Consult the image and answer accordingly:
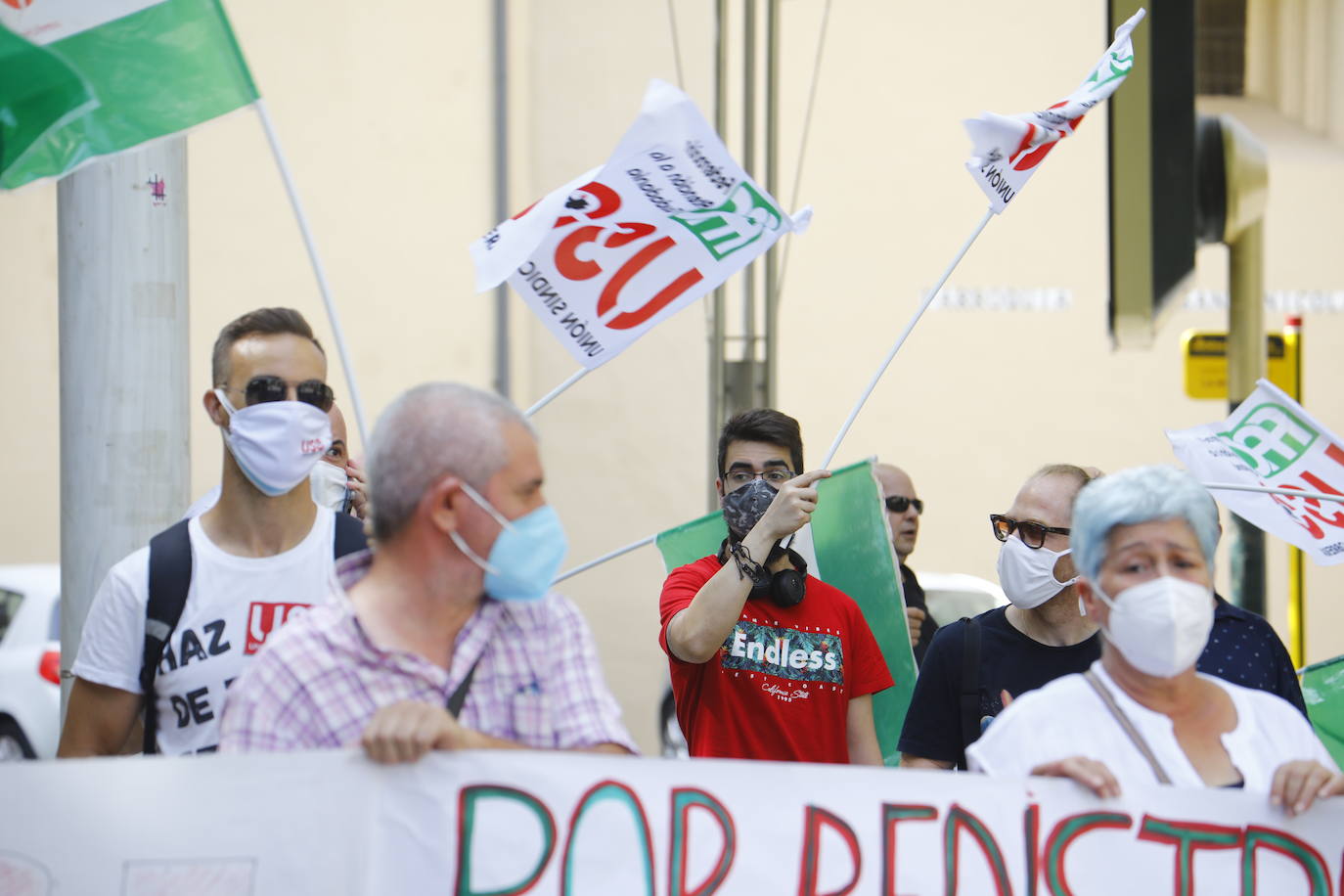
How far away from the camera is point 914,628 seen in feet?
16.4

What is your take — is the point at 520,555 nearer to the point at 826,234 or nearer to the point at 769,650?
the point at 769,650

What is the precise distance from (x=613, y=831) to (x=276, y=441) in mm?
978

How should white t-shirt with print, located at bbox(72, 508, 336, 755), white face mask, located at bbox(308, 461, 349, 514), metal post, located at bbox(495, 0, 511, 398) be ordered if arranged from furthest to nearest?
1. metal post, located at bbox(495, 0, 511, 398)
2. white face mask, located at bbox(308, 461, 349, 514)
3. white t-shirt with print, located at bbox(72, 508, 336, 755)

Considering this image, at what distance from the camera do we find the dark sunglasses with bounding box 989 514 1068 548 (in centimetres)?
377

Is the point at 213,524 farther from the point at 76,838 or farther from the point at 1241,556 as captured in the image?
the point at 1241,556

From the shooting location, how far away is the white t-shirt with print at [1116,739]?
8.39 feet

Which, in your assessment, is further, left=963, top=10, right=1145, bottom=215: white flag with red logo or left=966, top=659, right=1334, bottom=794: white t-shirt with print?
left=963, top=10, right=1145, bottom=215: white flag with red logo

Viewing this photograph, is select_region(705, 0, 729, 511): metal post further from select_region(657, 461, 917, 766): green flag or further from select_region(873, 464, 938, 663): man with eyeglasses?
select_region(657, 461, 917, 766): green flag

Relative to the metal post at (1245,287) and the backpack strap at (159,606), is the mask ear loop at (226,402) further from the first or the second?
the metal post at (1245,287)

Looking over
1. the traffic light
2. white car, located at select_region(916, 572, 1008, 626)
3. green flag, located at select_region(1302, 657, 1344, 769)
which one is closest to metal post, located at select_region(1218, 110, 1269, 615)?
the traffic light

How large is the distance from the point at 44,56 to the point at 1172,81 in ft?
12.8

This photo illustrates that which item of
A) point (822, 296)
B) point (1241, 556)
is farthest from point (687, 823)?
point (822, 296)

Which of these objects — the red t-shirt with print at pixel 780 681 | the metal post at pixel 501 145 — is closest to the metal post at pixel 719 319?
the metal post at pixel 501 145

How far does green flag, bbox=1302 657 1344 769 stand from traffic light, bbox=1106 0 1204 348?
1.81 meters
